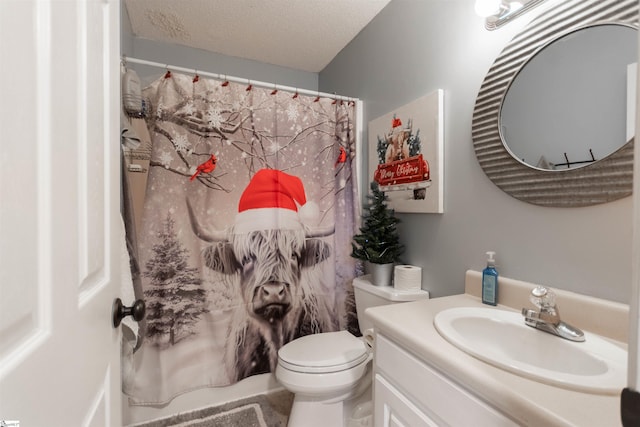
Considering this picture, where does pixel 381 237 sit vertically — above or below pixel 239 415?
above

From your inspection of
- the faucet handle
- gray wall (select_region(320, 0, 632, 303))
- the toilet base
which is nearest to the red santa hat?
gray wall (select_region(320, 0, 632, 303))

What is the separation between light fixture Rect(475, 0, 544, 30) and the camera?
1.02 m

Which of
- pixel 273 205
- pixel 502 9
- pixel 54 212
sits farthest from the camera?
pixel 273 205

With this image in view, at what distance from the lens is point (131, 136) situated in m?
1.37

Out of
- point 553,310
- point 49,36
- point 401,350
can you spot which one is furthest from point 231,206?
point 553,310

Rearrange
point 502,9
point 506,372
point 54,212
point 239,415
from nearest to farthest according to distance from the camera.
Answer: point 54,212, point 506,372, point 502,9, point 239,415

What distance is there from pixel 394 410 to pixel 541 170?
2.97 ft

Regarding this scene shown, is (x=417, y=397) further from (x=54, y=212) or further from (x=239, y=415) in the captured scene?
(x=239, y=415)

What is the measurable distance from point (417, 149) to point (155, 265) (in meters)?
1.47

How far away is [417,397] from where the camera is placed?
799 mm

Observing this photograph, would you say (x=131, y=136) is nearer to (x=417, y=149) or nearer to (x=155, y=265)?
(x=155, y=265)

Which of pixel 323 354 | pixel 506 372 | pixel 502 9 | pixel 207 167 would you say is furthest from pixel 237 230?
pixel 502 9

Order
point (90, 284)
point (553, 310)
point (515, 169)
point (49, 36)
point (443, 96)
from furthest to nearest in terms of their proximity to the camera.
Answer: point (443, 96) → point (515, 169) → point (553, 310) → point (90, 284) → point (49, 36)

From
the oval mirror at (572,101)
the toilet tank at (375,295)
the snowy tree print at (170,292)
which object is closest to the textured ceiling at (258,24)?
the oval mirror at (572,101)
